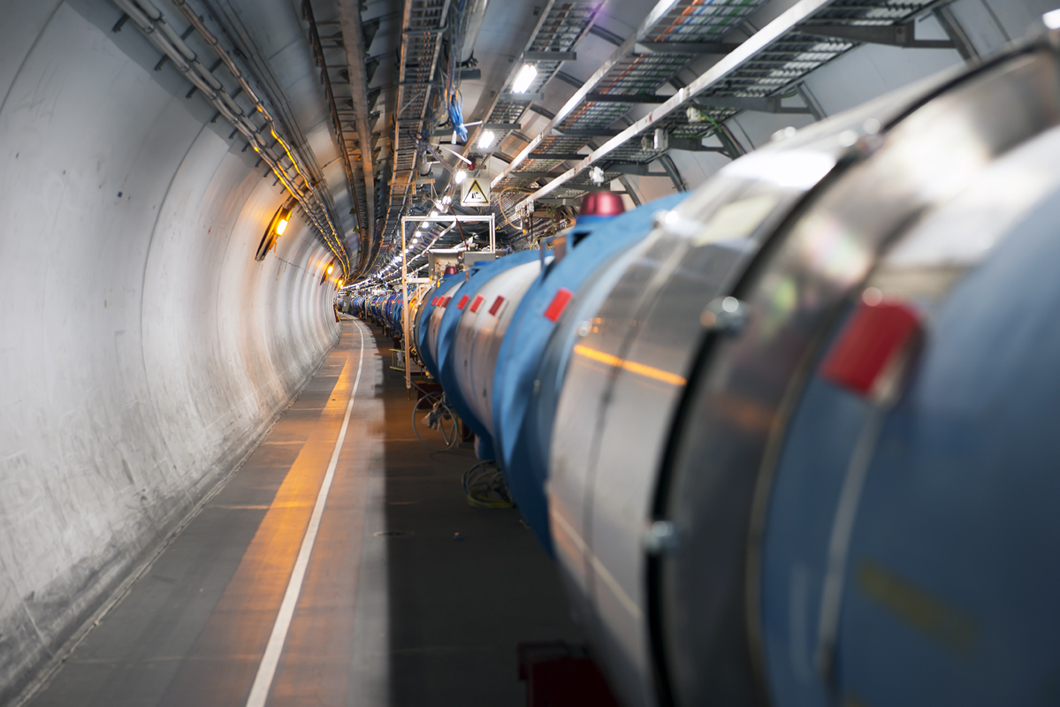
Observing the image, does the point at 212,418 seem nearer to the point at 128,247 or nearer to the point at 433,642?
the point at 128,247

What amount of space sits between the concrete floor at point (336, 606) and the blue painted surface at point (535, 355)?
107 centimetres

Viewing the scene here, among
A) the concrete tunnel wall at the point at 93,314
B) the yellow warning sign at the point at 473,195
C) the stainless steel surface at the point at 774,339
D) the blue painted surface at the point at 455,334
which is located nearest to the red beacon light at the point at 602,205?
the stainless steel surface at the point at 774,339

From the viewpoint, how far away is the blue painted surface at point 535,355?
3.13m

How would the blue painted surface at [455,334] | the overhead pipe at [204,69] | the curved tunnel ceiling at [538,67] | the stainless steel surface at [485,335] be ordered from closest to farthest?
1. the overhead pipe at [204,69]
2. the stainless steel surface at [485,335]
3. the curved tunnel ceiling at [538,67]
4. the blue painted surface at [455,334]

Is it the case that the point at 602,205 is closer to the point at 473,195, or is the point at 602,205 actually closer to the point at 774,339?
the point at 774,339

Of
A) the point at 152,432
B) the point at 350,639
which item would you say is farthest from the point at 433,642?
the point at 152,432

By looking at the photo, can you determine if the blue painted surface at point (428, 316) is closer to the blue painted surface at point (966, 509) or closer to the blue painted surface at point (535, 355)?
the blue painted surface at point (535, 355)

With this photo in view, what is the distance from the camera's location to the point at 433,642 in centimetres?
417

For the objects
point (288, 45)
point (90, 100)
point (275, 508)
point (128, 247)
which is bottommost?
point (275, 508)

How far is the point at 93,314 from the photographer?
5344mm

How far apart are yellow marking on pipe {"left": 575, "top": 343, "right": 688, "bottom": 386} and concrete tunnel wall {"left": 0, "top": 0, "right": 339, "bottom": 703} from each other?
3.03 m

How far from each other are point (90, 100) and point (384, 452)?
212 inches

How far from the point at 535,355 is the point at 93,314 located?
12.0 ft

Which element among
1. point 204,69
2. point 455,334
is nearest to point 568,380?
point 204,69
